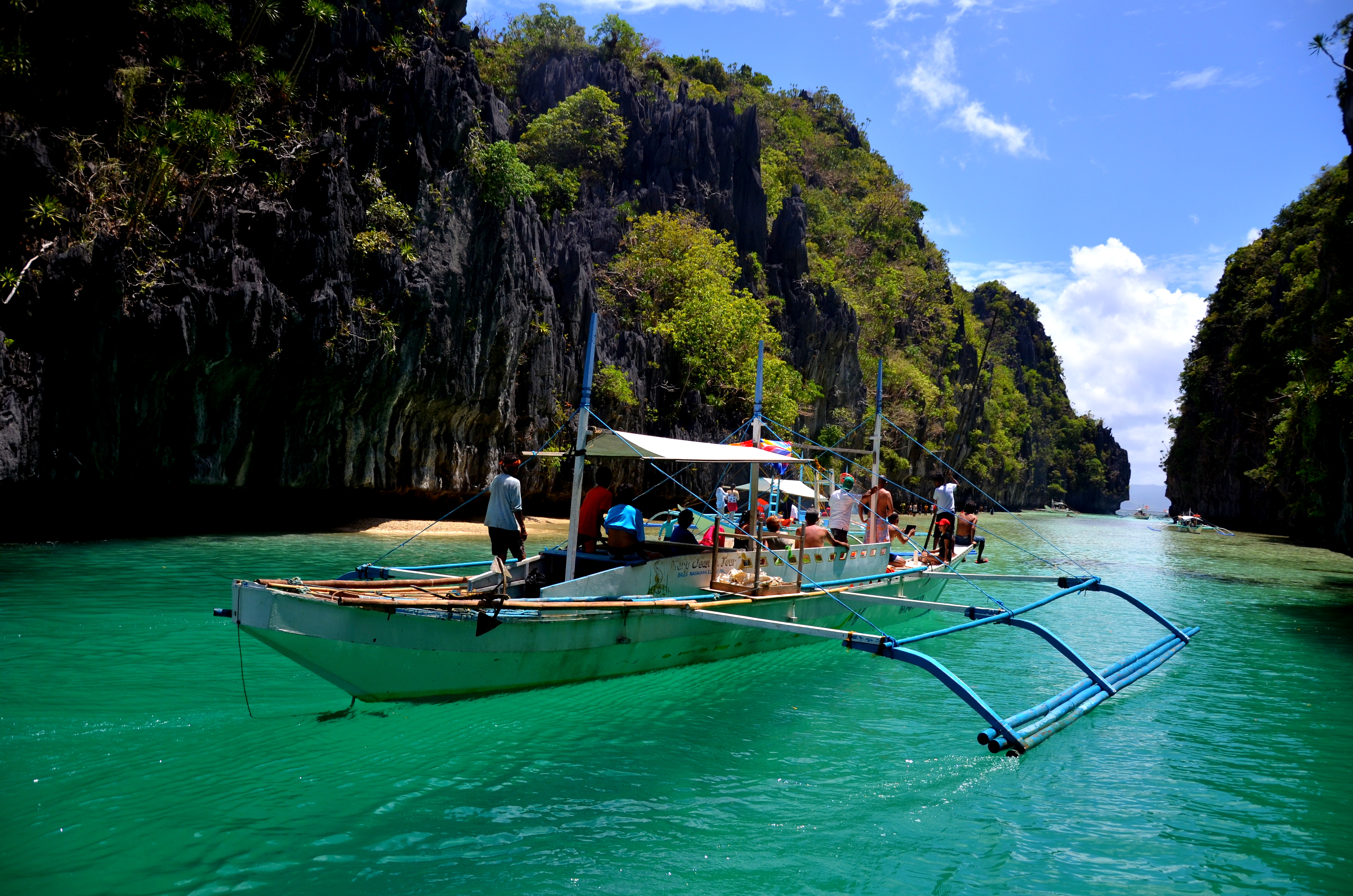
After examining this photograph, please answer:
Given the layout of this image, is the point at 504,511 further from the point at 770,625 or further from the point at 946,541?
the point at 946,541

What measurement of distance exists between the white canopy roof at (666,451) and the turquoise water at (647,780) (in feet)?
9.50

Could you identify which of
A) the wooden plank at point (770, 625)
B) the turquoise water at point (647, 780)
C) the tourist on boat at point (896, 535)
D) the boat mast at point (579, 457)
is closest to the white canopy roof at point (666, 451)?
the boat mast at point (579, 457)

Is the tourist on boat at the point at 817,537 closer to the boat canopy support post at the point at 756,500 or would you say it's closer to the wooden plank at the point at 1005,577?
the boat canopy support post at the point at 756,500

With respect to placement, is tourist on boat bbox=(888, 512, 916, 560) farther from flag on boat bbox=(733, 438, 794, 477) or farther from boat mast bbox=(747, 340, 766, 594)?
boat mast bbox=(747, 340, 766, 594)

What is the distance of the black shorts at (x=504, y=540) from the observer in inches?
376

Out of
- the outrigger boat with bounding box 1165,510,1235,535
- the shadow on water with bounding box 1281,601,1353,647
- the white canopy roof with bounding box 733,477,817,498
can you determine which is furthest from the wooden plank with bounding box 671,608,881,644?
the outrigger boat with bounding box 1165,510,1235,535

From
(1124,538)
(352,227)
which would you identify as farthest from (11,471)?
(1124,538)

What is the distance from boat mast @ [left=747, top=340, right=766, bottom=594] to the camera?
1141 cm

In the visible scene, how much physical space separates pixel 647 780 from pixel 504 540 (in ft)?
11.8

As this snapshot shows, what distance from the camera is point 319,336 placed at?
2327 centimetres

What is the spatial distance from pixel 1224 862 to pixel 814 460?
24.7 feet

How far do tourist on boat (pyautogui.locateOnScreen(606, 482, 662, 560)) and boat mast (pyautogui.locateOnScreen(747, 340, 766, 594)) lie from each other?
62.5 inches

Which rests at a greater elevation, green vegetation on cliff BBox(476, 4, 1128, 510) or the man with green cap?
green vegetation on cliff BBox(476, 4, 1128, 510)

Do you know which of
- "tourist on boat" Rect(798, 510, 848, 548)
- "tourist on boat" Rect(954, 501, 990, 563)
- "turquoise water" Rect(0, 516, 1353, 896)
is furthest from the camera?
"tourist on boat" Rect(954, 501, 990, 563)
